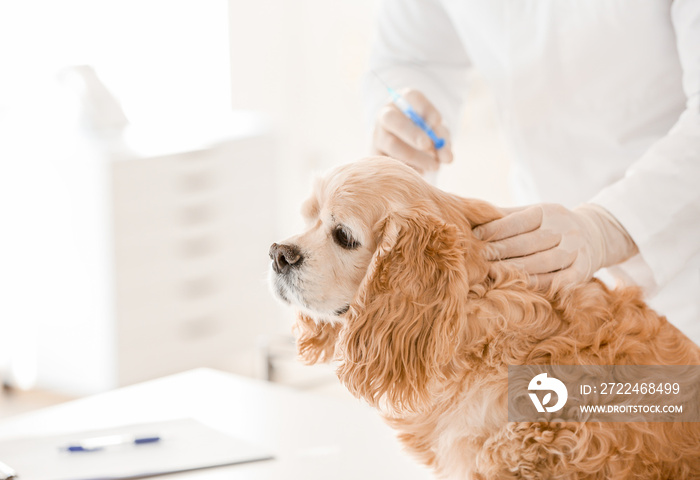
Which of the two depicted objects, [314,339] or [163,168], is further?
[163,168]

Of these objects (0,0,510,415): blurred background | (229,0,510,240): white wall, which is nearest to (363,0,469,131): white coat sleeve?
(0,0,510,415): blurred background

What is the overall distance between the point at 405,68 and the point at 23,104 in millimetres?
2977

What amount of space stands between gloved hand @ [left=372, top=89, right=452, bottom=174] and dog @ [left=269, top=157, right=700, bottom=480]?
32 cm

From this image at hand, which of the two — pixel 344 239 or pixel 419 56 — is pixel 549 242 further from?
pixel 419 56

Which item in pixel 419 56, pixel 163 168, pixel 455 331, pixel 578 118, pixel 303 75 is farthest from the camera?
pixel 303 75

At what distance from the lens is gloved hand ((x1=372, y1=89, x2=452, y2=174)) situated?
1.22m

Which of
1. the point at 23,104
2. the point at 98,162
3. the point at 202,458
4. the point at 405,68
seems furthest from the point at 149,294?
the point at 202,458

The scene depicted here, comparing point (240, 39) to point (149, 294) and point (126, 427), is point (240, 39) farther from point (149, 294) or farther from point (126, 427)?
point (126, 427)

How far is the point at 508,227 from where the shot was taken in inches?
36.4

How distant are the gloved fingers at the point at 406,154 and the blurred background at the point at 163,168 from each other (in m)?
2.25

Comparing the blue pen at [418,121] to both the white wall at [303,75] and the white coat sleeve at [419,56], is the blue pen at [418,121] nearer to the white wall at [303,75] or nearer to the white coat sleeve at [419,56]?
the white coat sleeve at [419,56]

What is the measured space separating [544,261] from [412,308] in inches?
7.6

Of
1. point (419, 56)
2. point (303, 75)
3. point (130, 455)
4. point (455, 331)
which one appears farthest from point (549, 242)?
point (303, 75)

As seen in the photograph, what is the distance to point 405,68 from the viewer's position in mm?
1662
